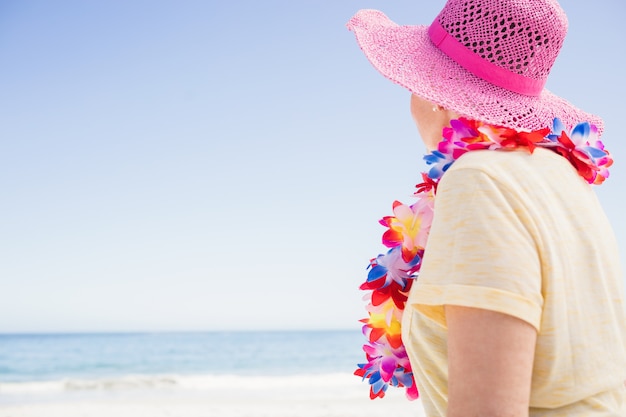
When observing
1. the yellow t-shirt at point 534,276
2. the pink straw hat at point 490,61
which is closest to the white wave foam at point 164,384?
the pink straw hat at point 490,61

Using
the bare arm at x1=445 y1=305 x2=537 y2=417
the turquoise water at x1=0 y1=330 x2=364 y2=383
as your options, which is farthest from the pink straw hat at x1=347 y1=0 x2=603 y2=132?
the turquoise water at x1=0 y1=330 x2=364 y2=383

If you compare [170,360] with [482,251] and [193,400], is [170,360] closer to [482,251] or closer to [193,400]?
[193,400]

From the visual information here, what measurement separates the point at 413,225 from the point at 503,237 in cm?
58

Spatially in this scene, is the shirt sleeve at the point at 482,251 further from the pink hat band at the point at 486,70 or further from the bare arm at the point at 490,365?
the pink hat band at the point at 486,70

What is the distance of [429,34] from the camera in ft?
4.74

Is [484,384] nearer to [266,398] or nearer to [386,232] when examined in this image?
[386,232]

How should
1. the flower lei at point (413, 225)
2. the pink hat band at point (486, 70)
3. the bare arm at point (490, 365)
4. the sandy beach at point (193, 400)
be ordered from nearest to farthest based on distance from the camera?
the bare arm at point (490, 365) → the flower lei at point (413, 225) → the pink hat band at point (486, 70) → the sandy beach at point (193, 400)

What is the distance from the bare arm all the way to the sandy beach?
652 centimetres

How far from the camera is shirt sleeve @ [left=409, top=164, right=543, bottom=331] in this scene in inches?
34.5

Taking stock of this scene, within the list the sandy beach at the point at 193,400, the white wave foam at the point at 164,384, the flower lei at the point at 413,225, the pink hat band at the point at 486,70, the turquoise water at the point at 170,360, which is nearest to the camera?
the flower lei at the point at 413,225

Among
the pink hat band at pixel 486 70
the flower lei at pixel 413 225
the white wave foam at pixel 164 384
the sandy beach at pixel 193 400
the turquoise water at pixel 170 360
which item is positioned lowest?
the turquoise water at pixel 170 360

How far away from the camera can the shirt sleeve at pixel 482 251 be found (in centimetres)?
88

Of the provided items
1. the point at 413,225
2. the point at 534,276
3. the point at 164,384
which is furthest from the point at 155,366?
the point at 534,276

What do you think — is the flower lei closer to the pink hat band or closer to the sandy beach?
the pink hat band
